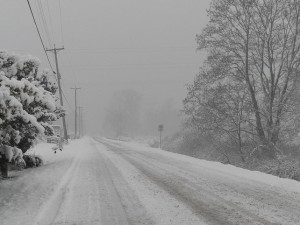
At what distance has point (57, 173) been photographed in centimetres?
1218

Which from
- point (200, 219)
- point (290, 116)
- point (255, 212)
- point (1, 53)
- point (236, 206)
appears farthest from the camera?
point (290, 116)

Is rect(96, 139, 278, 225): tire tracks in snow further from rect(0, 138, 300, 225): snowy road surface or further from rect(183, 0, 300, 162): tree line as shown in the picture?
rect(183, 0, 300, 162): tree line

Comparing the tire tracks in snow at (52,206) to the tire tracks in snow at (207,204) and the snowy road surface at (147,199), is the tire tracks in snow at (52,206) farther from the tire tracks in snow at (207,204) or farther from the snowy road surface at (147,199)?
the tire tracks in snow at (207,204)

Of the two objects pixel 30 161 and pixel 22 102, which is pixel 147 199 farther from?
pixel 30 161

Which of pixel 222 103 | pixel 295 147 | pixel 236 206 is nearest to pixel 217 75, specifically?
pixel 222 103

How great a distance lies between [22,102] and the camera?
8859mm

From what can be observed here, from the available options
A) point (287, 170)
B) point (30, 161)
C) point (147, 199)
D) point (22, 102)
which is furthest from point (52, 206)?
point (287, 170)

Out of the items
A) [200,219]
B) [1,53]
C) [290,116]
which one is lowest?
[200,219]

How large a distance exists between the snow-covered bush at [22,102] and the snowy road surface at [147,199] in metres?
1.34

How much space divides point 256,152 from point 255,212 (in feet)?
50.1

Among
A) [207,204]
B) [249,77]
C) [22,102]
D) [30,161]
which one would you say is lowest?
[207,204]

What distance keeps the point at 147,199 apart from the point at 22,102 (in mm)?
3716

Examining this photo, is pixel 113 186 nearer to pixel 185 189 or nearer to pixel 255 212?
pixel 185 189

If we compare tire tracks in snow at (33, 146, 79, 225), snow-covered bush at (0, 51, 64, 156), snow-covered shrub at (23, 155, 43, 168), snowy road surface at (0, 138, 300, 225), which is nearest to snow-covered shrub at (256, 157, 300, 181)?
A: snowy road surface at (0, 138, 300, 225)
